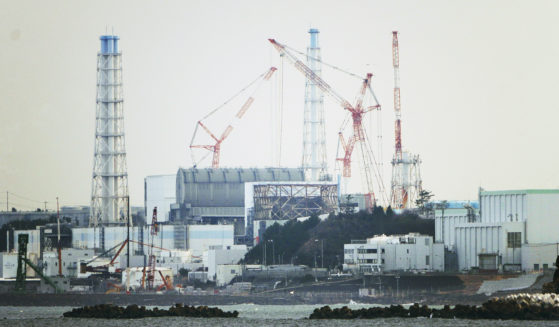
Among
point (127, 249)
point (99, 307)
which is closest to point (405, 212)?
point (127, 249)

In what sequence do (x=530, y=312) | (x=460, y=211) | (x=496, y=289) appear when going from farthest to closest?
(x=460, y=211) < (x=496, y=289) < (x=530, y=312)

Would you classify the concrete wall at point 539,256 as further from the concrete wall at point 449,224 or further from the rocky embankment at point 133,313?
the rocky embankment at point 133,313

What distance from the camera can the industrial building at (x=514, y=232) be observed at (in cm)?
14312

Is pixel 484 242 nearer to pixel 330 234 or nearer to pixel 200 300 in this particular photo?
pixel 200 300

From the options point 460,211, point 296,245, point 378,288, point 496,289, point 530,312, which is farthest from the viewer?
point 296,245

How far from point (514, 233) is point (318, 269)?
1114 inches

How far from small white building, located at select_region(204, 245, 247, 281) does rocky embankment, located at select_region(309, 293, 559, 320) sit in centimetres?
9037

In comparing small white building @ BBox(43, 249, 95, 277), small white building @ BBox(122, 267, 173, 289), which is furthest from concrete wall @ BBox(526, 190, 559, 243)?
small white building @ BBox(43, 249, 95, 277)

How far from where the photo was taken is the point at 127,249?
191625 mm

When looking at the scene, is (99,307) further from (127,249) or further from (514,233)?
(127,249)

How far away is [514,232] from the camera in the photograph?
147 metres

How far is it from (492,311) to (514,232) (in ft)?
209

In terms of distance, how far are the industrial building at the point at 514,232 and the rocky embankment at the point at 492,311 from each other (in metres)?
55.2

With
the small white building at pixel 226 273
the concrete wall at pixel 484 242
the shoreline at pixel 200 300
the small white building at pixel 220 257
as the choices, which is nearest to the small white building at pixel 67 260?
the small white building at pixel 220 257
